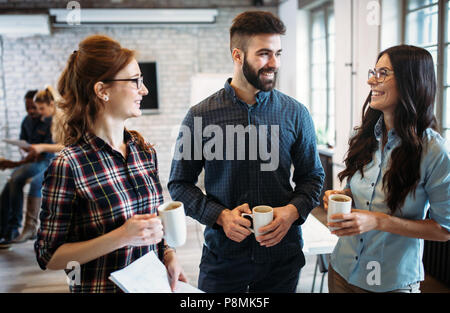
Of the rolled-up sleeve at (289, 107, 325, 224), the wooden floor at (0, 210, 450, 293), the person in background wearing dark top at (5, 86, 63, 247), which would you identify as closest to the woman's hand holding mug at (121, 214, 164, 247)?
the rolled-up sleeve at (289, 107, 325, 224)

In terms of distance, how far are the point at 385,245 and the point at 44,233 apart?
1036mm

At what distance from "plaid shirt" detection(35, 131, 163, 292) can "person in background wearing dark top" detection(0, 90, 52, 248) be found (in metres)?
2.91

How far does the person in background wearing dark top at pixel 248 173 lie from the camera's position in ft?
4.16

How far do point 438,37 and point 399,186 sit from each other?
2.17m

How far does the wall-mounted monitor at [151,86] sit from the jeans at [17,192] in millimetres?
2375

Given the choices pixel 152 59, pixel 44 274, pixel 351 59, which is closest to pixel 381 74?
pixel 351 59

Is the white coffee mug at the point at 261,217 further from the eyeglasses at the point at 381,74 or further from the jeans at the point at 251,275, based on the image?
the eyeglasses at the point at 381,74

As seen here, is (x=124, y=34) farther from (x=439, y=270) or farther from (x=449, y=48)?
(x=439, y=270)

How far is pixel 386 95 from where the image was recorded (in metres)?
1.19

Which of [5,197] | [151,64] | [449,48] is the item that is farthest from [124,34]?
[449,48]

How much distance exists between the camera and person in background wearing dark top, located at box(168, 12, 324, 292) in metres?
1.27

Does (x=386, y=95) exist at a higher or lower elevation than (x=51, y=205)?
higher

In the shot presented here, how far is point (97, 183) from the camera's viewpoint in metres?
0.98

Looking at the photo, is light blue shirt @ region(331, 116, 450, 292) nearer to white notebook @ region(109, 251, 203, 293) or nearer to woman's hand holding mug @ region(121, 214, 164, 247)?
white notebook @ region(109, 251, 203, 293)
